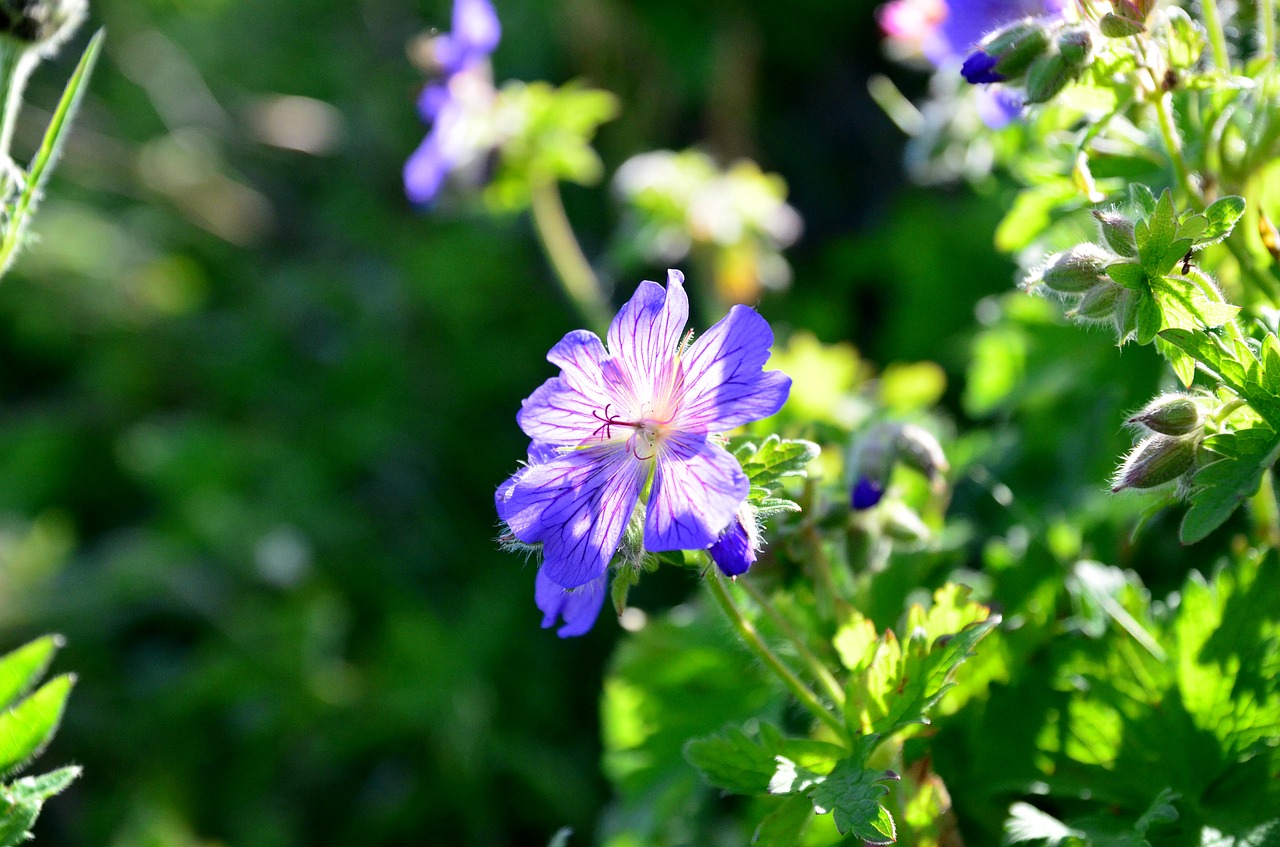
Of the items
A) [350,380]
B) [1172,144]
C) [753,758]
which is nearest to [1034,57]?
[1172,144]

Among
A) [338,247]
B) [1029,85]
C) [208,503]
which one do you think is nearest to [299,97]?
[338,247]

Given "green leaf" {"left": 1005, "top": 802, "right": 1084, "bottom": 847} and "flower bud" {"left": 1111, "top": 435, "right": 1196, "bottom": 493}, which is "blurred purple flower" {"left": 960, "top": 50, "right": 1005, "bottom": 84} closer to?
"flower bud" {"left": 1111, "top": 435, "right": 1196, "bottom": 493}

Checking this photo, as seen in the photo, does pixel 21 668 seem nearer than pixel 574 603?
Yes

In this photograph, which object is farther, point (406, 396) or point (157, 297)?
point (157, 297)

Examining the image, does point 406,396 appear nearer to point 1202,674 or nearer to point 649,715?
point 649,715

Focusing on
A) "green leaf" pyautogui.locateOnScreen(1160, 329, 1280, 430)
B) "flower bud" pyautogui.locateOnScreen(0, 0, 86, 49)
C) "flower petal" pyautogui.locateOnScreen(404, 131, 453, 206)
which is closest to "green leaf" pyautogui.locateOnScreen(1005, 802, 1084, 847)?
"green leaf" pyautogui.locateOnScreen(1160, 329, 1280, 430)

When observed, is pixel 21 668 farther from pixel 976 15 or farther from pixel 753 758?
pixel 976 15
